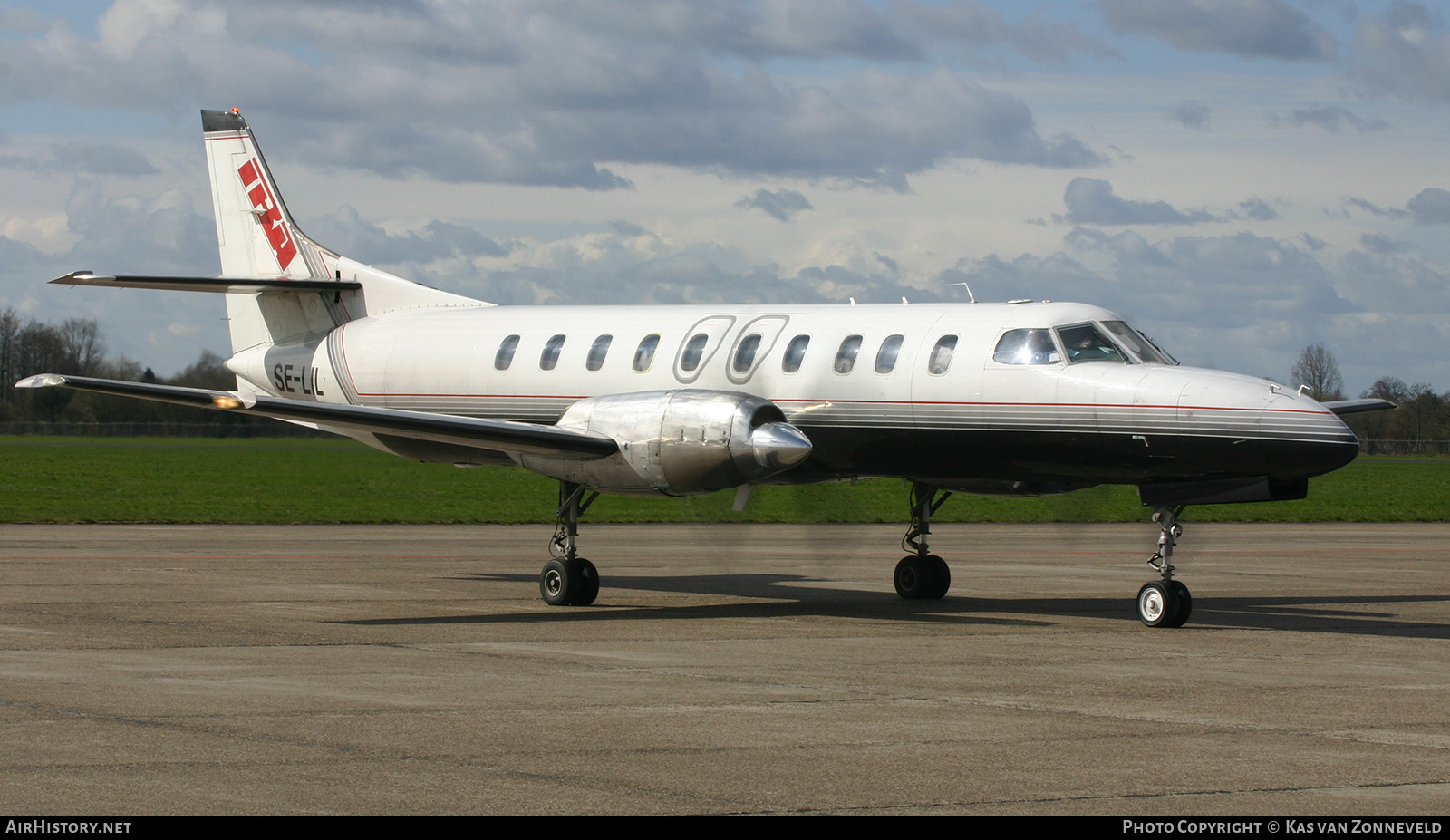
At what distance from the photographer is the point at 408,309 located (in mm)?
20734

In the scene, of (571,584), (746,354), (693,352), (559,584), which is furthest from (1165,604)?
(559,584)

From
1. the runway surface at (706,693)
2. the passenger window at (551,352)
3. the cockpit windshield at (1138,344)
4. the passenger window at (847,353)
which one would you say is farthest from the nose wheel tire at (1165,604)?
the passenger window at (551,352)

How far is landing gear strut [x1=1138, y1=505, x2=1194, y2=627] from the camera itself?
14.9 metres

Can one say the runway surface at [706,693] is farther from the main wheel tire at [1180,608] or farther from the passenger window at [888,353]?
the passenger window at [888,353]

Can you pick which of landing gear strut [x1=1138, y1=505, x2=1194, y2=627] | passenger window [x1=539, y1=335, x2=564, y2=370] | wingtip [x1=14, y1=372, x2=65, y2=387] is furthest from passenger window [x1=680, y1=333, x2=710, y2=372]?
wingtip [x1=14, y1=372, x2=65, y2=387]

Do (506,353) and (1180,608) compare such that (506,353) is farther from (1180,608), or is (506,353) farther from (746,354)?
(1180,608)

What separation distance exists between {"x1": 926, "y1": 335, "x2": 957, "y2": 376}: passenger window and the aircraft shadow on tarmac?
2.59 metres

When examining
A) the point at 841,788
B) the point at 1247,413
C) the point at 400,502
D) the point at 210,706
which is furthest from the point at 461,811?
the point at 400,502

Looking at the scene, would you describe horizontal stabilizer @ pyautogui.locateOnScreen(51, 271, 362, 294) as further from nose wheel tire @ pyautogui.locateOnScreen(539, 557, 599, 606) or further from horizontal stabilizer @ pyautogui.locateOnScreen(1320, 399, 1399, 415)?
horizontal stabilizer @ pyautogui.locateOnScreen(1320, 399, 1399, 415)

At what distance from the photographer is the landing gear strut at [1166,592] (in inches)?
587

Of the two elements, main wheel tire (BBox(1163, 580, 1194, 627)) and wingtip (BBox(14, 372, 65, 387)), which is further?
main wheel tire (BBox(1163, 580, 1194, 627))

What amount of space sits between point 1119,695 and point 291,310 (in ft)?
46.4

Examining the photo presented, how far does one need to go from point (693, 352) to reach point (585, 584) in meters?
2.87

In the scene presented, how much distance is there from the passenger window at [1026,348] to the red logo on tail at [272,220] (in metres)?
10.9
